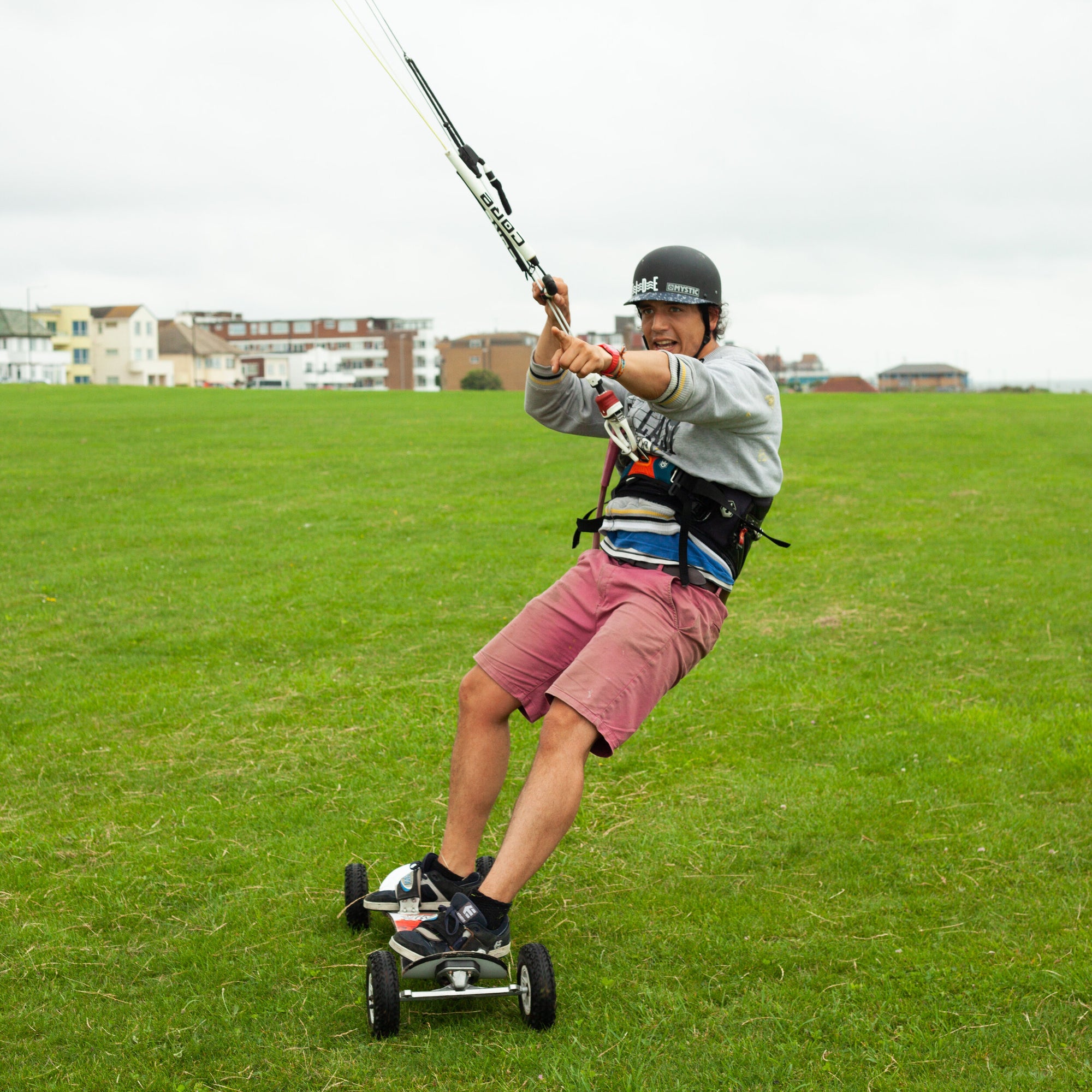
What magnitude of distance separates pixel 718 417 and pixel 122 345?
134712mm

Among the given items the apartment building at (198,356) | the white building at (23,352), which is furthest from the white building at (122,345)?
the white building at (23,352)

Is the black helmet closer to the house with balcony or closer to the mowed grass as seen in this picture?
the mowed grass

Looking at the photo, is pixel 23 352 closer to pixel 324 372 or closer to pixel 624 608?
pixel 324 372

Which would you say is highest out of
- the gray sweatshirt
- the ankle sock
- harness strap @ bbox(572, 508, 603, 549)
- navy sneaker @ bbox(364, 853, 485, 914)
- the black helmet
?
the black helmet

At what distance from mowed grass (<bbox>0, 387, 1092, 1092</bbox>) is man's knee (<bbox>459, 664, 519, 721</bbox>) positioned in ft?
3.37

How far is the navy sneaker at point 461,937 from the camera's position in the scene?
4340 millimetres

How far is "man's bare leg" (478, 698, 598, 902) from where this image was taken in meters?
4.29

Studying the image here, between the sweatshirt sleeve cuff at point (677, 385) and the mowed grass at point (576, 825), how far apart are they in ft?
7.32

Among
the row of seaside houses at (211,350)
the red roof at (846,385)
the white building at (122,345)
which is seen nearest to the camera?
the red roof at (846,385)

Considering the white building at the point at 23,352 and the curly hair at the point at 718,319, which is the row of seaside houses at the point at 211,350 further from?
the curly hair at the point at 718,319

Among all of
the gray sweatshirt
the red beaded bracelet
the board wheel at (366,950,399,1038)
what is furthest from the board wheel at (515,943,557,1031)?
the red beaded bracelet

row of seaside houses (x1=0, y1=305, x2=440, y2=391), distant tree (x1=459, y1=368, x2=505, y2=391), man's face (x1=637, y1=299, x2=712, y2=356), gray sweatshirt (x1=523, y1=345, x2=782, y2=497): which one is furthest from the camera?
row of seaside houses (x1=0, y1=305, x2=440, y2=391)

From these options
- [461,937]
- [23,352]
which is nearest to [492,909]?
[461,937]

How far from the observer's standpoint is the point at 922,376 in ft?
561
